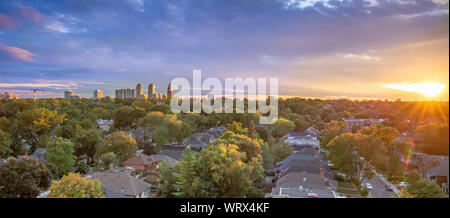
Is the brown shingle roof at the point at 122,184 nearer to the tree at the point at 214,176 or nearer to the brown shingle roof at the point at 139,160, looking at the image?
the tree at the point at 214,176

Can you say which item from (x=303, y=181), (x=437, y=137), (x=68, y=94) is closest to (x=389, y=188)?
(x=303, y=181)

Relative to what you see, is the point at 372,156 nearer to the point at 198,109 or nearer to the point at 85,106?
the point at 198,109

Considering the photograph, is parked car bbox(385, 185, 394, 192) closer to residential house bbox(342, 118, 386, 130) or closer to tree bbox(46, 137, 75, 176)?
residential house bbox(342, 118, 386, 130)

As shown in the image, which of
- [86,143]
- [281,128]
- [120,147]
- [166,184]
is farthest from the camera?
[281,128]

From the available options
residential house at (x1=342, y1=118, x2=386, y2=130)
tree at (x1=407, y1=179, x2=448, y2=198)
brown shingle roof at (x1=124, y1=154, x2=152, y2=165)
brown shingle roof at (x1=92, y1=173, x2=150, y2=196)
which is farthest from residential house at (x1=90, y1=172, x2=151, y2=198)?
residential house at (x1=342, y1=118, x2=386, y2=130)

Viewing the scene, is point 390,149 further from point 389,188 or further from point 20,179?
point 20,179

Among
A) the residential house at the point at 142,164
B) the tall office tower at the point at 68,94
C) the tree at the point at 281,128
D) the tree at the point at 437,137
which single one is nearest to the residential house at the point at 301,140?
the tree at the point at 281,128
